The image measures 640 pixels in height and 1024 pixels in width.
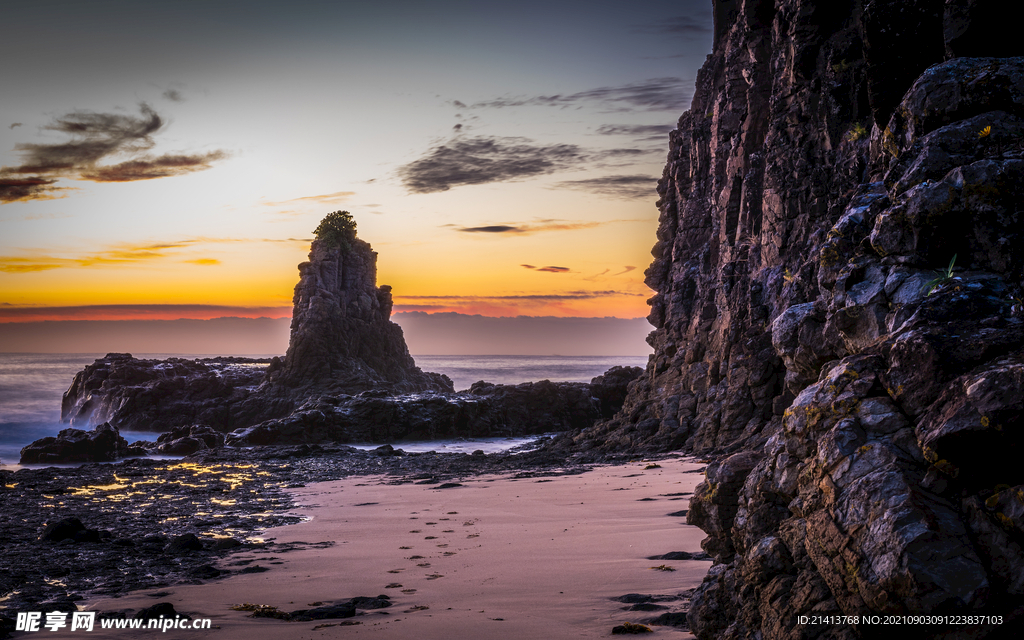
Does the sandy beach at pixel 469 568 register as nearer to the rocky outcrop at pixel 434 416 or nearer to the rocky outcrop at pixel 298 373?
the rocky outcrop at pixel 434 416

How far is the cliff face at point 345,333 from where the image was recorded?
4903 cm

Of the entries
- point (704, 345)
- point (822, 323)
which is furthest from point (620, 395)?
point (822, 323)

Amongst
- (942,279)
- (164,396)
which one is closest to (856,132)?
(942,279)

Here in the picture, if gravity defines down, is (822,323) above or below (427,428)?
above

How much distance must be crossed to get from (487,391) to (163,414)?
22.1m

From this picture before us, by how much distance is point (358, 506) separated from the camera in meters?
16.2

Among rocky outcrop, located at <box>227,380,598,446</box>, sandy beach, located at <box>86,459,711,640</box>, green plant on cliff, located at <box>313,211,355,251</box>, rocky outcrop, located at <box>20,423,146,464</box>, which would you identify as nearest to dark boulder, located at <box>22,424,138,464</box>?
rocky outcrop, located at <box>20,423,146,464</box>

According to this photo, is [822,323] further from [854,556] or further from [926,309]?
[854,556]

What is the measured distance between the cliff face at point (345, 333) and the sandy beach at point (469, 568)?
34.4 metres

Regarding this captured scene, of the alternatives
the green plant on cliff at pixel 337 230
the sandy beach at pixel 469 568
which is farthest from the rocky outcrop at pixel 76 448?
the green plant on cliff at pixel 337 230

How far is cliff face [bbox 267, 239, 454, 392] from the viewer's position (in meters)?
49.0

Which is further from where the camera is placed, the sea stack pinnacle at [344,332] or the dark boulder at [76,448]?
the sea stack pinnacle at [344,332]

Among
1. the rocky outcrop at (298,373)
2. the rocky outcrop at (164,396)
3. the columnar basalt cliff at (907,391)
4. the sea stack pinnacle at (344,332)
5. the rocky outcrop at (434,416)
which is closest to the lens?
the columnar basalt cliff at (907,391)

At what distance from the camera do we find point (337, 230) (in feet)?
190
